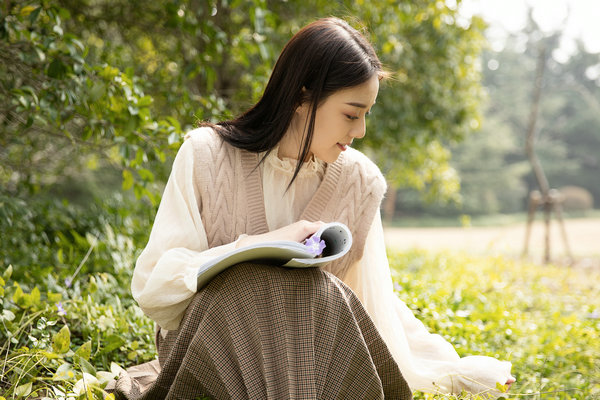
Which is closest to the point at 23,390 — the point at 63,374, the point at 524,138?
the point at 63,374

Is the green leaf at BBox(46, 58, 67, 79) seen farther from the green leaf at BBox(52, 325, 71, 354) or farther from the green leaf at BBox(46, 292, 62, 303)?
the green leaf at BBox(52, 325, 71, 354)

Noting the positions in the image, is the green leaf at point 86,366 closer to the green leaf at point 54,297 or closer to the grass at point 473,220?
the green leaf at point 54,297

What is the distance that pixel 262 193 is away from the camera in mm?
2129

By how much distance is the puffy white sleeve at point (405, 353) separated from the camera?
7.20 feet

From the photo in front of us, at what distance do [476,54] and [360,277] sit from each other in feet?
20.0

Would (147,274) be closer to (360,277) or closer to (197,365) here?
(197,365)

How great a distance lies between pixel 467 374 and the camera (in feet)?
7.23

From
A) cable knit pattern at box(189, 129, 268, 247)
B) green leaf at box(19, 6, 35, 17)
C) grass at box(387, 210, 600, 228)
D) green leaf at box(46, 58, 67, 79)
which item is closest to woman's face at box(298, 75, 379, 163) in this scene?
cable knit pattern at box(189, 129, 268, 247)

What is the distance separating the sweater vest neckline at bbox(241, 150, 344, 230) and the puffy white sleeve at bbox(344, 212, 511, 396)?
214 mm

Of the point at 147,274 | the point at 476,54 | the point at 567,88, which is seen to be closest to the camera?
the point at 147,274

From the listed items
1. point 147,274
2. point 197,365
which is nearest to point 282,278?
point 197,365

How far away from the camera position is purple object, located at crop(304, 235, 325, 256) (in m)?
1.70

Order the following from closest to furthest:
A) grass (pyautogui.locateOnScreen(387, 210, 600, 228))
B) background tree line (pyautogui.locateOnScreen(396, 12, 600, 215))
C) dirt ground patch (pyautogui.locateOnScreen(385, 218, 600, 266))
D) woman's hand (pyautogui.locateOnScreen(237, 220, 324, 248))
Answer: woman's hand (pyautogui.locateOnScreen(237, 220, 324, 248)), dirt ground patch (pyautogui.locateOnScreen(385, 218, 600, 266)), grass (pyautogui.locateOnScreen(387, 210, 600, 228)), background tree line (pyautogui.locateOnScreen(396, 12, 600, 215))

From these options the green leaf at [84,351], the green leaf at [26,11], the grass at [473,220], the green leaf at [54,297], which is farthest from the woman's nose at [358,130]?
the grass at [473,220]
